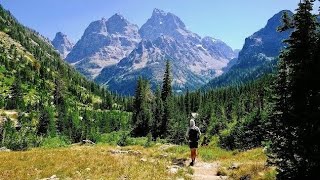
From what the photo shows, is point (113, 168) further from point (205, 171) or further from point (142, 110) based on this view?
point (142, 110)

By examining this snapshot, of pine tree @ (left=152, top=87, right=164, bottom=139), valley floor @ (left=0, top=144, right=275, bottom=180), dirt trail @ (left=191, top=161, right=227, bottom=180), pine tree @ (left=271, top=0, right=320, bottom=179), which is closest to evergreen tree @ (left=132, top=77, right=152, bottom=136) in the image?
pine tree @ (left=152, top=87, right=164, bottom=139)

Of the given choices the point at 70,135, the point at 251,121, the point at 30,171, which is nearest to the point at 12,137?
the point at 70,135

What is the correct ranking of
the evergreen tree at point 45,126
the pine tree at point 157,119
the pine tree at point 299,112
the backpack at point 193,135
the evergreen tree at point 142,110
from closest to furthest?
the pine tree at point 299,112 < the backpack at point 193,135 < the pine tree at point 157,119 < the evergreen tree at point 142,110 < the evergreen tree at point 45,126

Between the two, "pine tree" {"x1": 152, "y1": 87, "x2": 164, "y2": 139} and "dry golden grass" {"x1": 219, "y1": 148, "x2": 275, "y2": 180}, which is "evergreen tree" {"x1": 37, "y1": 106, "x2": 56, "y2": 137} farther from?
"dry golden grass" {"x1": 219, "y1": 148, "x2": 275, "y2": 180}

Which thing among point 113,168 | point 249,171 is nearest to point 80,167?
point 113,168

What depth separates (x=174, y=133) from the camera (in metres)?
83.4

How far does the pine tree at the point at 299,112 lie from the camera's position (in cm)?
1602

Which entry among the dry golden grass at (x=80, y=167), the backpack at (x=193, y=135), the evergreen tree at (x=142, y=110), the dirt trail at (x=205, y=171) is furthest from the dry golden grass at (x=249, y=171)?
the evergreen tree at (x=142, y=110)

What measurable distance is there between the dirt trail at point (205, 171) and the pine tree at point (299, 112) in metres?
4.49

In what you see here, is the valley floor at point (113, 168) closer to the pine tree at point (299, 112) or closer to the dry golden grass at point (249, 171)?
the dry golden grass at point (249, 171)

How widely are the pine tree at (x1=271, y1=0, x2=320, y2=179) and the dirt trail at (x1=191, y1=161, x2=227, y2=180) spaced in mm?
4486

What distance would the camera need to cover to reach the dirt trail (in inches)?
848

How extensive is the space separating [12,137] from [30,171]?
126m

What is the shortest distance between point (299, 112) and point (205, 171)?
8.29 metres
